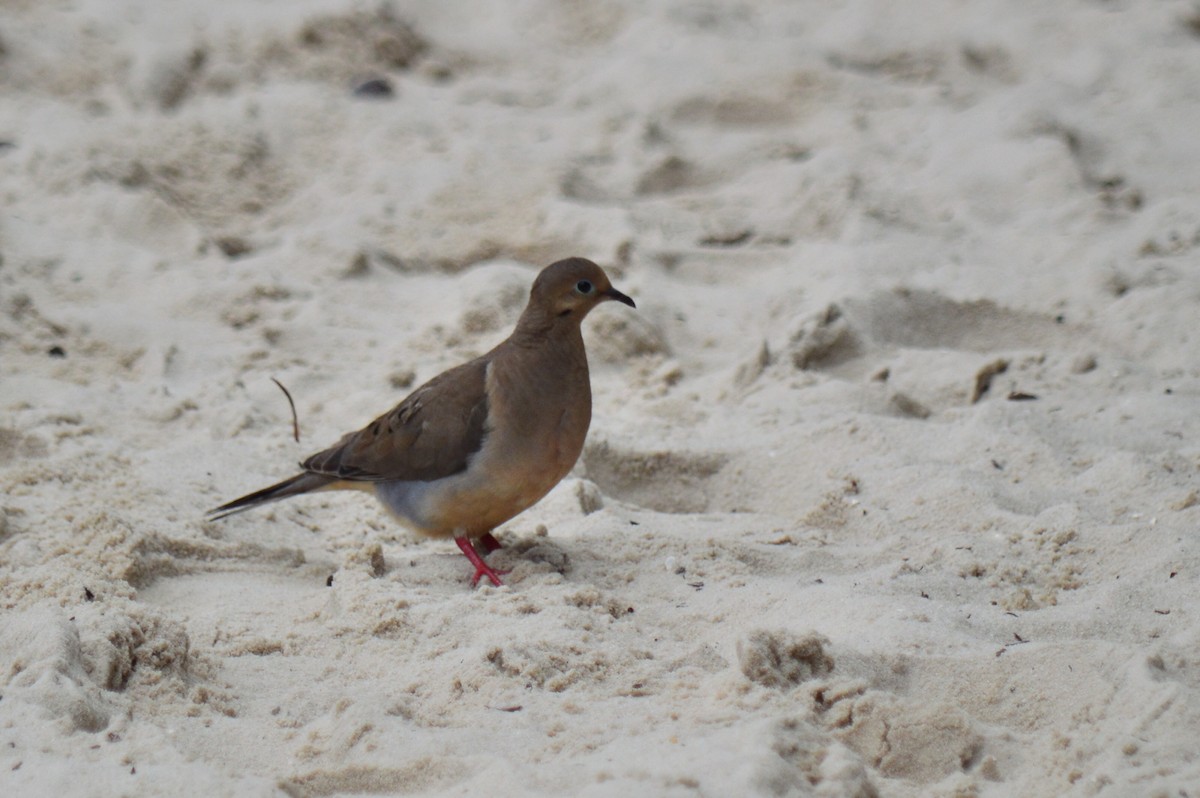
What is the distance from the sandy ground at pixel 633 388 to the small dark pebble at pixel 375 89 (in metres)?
0.02


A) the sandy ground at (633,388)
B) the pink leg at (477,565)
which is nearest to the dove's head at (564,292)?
the sandy ground at (633,388)

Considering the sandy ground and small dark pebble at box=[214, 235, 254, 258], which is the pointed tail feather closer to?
the sandy ground

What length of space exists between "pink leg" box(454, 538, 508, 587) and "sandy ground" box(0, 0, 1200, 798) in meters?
0.08

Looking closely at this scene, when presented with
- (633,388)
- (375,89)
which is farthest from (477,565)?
(375,89)

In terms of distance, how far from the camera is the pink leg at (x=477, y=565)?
138 inches

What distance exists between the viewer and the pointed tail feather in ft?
12.2

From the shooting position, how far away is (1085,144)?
5.86 metres

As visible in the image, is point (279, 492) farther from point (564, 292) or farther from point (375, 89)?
point (375, 89)

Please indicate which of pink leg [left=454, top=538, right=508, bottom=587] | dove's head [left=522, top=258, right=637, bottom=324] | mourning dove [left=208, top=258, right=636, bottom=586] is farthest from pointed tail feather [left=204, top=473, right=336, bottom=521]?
dove's head [left=522, top=258, right=637, bottom=324]

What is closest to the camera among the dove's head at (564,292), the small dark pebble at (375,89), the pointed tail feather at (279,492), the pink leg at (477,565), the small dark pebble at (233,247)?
the pink leg at (477,565)

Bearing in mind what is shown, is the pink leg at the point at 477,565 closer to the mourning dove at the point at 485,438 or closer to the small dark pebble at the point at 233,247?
the mourning dove at the point at 485,438

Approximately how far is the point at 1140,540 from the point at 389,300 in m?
2.95

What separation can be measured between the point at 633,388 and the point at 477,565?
1.32m

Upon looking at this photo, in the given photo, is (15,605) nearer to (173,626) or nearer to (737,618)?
(173,626)
